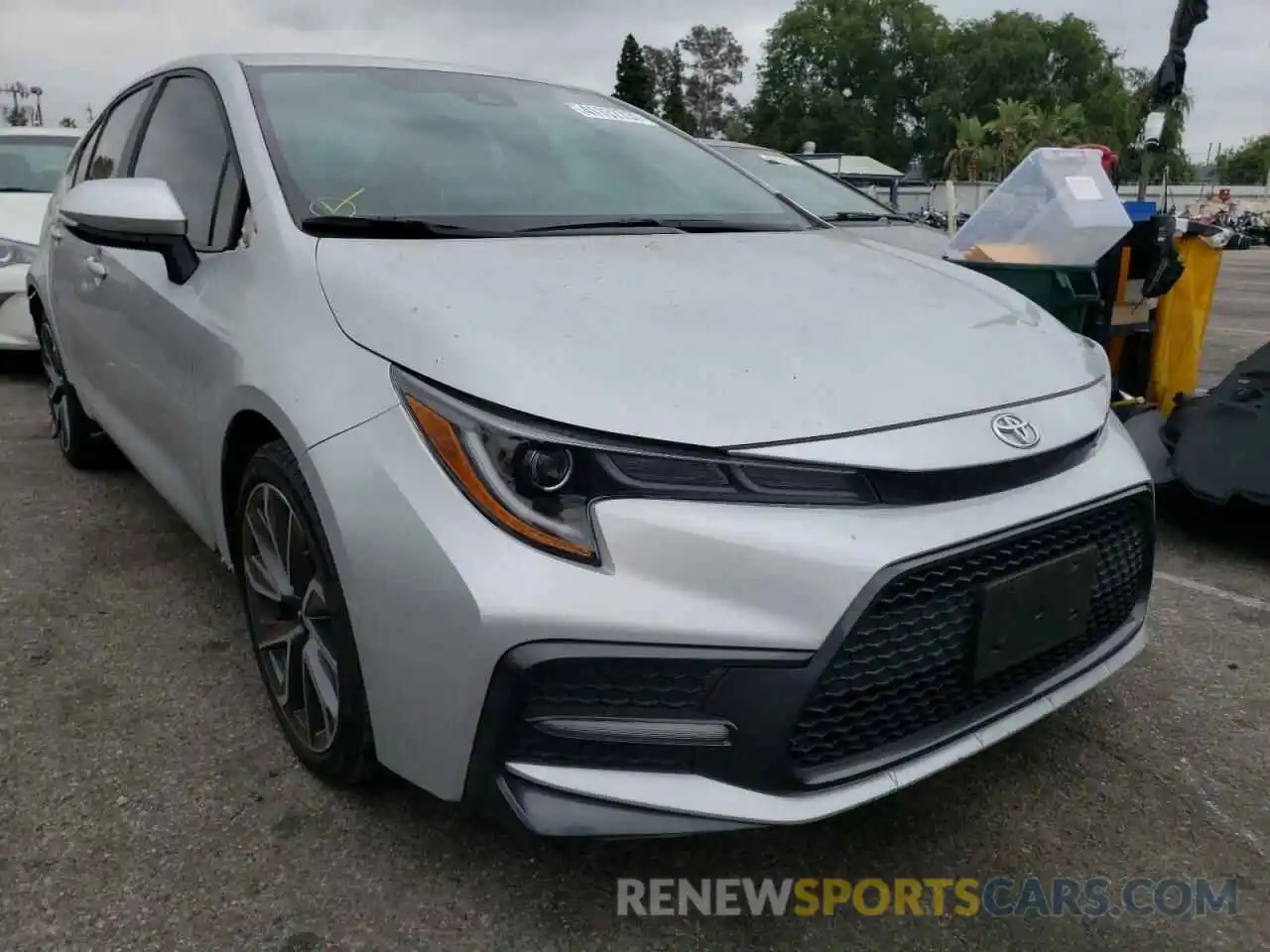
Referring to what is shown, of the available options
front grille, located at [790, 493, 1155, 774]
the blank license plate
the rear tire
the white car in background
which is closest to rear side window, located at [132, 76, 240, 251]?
the rear tire

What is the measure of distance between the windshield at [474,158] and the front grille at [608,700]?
3.74 feet

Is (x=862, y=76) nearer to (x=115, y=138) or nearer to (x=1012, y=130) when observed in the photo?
(x=1012, y=130)

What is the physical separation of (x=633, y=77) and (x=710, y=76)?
53.4 feet

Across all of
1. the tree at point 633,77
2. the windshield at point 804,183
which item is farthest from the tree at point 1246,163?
the windshield at point 804,183

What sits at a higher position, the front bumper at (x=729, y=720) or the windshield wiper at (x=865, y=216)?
the windshield wiper at (x=865, y=216)

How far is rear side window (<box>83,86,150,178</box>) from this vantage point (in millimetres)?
3355

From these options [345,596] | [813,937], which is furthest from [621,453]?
[813,937]

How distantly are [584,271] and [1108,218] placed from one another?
9.87 ft

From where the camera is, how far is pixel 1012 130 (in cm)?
5641

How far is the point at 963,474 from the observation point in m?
1.69

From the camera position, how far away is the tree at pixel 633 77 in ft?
203

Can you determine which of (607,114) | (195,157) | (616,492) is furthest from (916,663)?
(195,157)

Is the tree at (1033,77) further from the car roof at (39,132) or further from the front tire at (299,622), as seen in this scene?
the front tire at (299,622)

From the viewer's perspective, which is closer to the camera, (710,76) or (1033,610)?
(1033,610)
